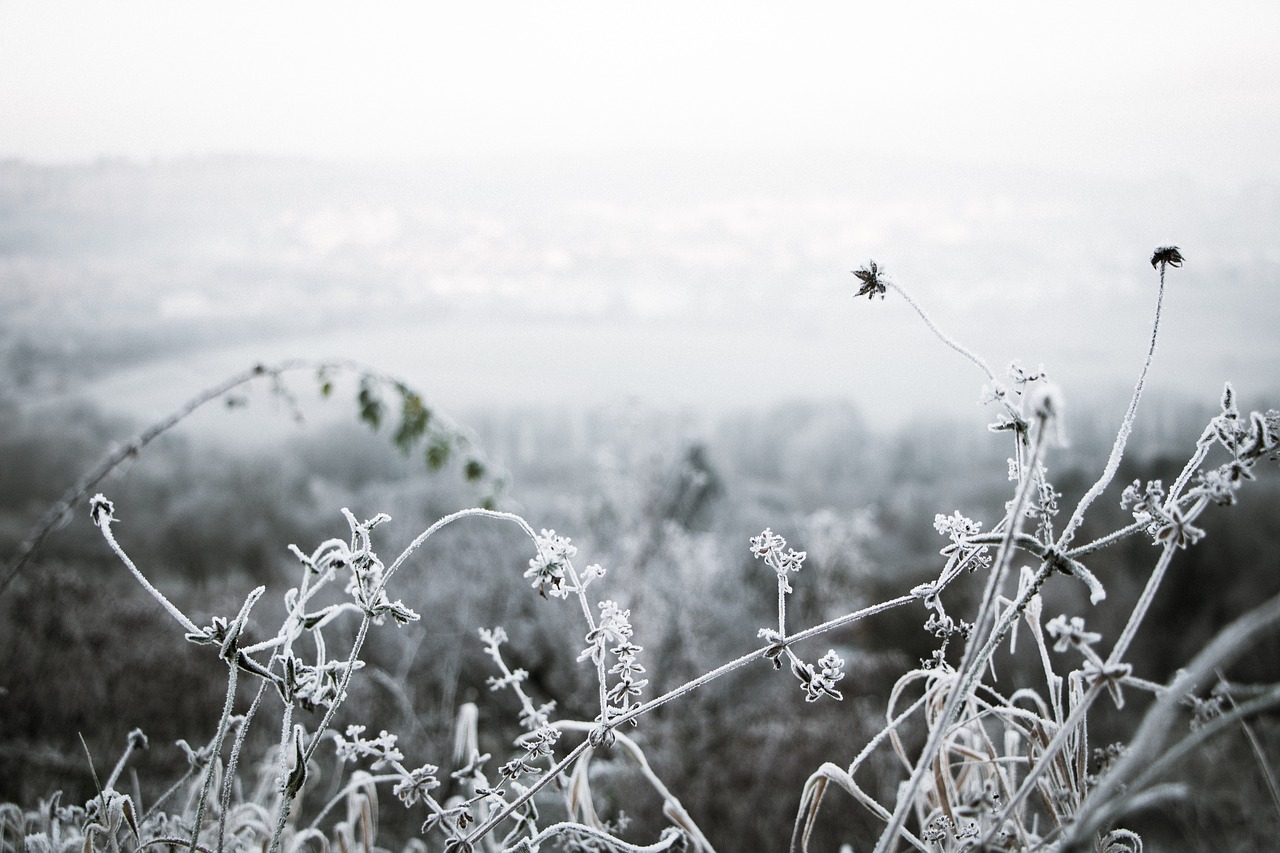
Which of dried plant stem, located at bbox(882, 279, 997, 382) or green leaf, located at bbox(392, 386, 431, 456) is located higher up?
dried plant stem, located at bbox(882, 279, 997, 382)

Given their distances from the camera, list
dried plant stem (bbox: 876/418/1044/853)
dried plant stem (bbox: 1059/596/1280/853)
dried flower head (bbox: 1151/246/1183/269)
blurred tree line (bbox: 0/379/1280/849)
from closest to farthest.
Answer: dried plant stem (bbox: 1059/596/1280/853), dried plant stem (bbox: 876/418/1044/853), dried flower head (bbox: 1151/246/1183/269), blurred tree line (bbox: 0/379/1280/849)

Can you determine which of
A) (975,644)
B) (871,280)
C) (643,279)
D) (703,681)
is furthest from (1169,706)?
(643,279)

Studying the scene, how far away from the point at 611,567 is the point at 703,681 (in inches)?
303

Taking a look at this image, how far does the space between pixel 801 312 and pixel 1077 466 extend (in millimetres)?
5768

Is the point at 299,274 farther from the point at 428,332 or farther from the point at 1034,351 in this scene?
the point at 1034,351

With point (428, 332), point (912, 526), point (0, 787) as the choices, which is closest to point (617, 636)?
point (0, 787)

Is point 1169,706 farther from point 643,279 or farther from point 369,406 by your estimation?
point 643,279

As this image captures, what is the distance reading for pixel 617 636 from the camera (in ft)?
2.10

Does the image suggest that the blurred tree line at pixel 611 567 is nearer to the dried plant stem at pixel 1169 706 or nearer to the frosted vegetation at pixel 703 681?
the frosted vegetation at pixel 703 681

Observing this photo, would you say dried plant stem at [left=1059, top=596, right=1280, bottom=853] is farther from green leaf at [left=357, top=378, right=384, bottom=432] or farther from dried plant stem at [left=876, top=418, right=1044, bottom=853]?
green leaf at [left=357, top=378, right=384, bottom=432]

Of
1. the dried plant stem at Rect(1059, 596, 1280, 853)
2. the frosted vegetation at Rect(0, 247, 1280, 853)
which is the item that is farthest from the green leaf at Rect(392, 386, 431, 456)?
the dried plant stem at Rect(1059, 596, 1280, 853)

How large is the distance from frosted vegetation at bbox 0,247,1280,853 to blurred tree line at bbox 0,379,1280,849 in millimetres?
51

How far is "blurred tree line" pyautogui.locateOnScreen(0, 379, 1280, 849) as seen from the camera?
4758mm

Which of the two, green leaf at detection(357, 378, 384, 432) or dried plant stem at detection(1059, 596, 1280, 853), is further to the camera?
green leaf at detection(357, 378, 384, 432)
